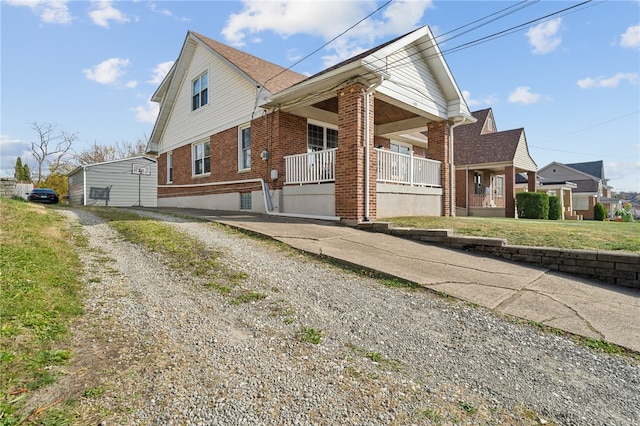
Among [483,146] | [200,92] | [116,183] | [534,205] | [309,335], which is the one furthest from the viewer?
[116,183]

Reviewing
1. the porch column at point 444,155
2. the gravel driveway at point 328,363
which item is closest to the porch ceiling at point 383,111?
the porch column at point 444,155

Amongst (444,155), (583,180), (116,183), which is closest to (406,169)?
(444,155)

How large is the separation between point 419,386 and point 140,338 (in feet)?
7.66

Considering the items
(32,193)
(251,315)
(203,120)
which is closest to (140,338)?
(251,315)

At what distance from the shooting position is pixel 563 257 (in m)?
5.66

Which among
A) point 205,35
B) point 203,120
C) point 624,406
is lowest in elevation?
point 624,406

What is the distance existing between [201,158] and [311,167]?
7.37 meters

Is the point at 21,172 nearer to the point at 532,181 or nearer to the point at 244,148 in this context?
the point at 244,148

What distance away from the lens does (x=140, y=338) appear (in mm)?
2945

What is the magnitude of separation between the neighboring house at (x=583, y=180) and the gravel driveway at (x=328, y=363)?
120 ft

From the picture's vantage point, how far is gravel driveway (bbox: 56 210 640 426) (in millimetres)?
2100

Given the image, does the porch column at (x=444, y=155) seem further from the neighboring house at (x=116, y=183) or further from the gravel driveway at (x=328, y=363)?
the neighboring house at (x=116, y=183)

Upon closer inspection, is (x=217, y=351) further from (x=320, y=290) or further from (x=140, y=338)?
(x=320, y=290)

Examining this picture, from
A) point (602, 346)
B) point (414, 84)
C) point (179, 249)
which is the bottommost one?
point (602, 346)
